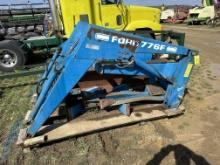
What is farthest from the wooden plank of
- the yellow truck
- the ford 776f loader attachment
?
the yellow truck

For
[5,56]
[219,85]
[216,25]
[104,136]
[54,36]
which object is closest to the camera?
[104,136]

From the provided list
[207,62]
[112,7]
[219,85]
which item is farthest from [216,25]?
[219,85]

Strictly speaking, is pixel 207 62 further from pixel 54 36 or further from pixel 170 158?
pixel 170 158

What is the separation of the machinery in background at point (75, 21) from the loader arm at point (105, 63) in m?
4.15

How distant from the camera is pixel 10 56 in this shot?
26.0 feet

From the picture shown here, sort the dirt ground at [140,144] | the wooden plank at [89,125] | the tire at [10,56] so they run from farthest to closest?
the tire at [10,56] → the wooden plank at [89,125] → the dirt ground at [140,144]

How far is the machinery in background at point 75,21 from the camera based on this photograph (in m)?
7.79

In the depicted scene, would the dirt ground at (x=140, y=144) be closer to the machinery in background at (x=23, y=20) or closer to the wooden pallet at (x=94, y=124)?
the wooden pallet at (x=94, y=124)

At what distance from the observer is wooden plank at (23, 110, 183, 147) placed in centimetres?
335

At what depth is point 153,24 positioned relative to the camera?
814cm

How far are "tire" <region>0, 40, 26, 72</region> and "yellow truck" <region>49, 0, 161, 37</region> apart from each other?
1.55m

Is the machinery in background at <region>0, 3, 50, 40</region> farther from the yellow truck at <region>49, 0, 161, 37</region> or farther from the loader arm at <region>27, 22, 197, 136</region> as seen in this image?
the loader arm at <region>27, 22, 197, 136</region>

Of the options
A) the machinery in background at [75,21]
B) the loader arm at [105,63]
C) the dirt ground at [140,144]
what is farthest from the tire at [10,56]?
the loader arm at [105,63]

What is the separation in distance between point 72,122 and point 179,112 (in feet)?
5.87
